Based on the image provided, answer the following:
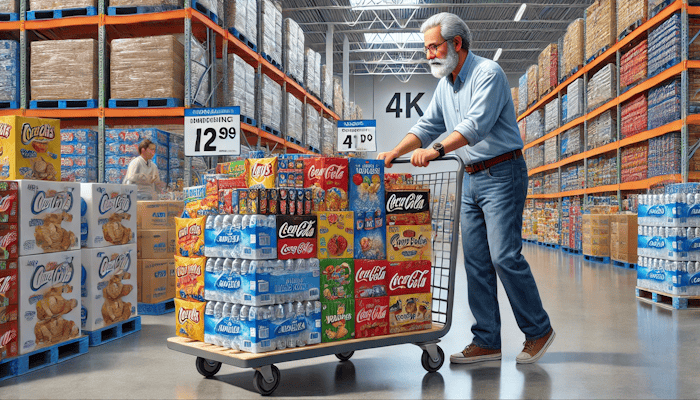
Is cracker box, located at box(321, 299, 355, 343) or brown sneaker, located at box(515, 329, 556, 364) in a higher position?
cracker box, located at box(321, 299, 355, 343)

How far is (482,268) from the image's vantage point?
11.4 ft

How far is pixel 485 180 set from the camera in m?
3.37

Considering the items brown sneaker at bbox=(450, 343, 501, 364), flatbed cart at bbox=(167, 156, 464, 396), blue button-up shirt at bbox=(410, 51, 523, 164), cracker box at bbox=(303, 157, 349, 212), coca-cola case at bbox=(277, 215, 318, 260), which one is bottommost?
brown sneaker at bbox=(450, 343, 501, 364)

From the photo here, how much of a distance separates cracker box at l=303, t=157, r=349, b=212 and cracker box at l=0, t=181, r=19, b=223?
5.94 ft

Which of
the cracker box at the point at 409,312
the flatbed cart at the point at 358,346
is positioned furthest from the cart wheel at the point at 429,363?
the cracker box at the point at 409,312

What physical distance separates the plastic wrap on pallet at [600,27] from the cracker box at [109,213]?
9.51 meters

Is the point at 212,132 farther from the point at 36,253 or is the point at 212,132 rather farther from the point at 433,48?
the point at 433,48

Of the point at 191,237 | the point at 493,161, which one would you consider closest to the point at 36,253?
the point at 191,237

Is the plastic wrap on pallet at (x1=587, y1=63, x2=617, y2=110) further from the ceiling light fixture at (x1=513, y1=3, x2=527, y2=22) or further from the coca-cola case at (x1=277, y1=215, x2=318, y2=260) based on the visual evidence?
the coca-cola case at (x1=277, y1=215, x2=318, y2=260)

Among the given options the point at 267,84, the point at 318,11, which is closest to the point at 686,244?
the point at 267,84

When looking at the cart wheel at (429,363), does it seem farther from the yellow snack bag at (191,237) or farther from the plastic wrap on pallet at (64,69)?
the plastic wrap on pallet at (64,69)

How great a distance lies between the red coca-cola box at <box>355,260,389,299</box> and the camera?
3041mm

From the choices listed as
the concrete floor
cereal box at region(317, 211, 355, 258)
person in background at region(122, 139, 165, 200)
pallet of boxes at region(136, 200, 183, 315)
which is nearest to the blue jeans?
the concrete floor

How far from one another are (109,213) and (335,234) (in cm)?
223
